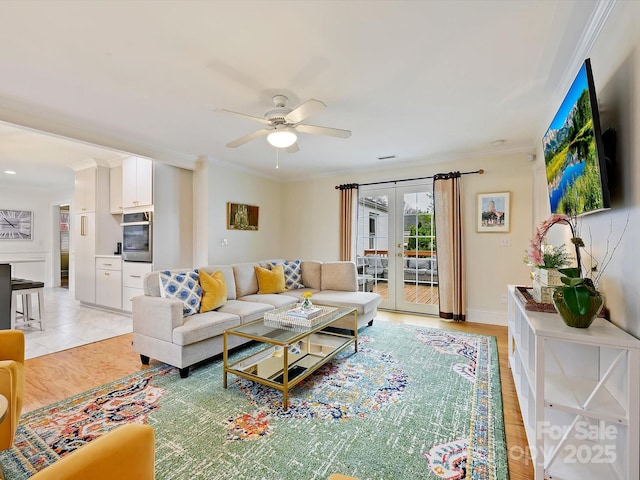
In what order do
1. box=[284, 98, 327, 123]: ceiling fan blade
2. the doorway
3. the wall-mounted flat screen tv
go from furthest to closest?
1. the doorway
2. box=[284, 98, 327, 123]: ceiling fan blade
3. the wall-mounted flat screen tv

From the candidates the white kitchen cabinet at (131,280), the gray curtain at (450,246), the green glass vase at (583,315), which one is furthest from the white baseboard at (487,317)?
the white kitchen cabinet at (131,280)

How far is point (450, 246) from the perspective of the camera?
14.3 ft

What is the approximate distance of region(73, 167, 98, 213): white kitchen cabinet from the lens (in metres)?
5.11

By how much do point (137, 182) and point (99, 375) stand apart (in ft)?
9.93

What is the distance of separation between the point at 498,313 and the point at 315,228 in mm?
3224

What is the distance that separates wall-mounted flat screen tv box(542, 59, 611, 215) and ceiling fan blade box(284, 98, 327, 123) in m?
1.48

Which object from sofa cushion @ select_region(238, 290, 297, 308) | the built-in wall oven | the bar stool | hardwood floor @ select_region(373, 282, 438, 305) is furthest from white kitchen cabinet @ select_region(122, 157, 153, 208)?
hardwood floor @ select_region(373, 282, 438, 305)

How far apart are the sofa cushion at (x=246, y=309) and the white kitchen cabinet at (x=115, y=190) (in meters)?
3.22

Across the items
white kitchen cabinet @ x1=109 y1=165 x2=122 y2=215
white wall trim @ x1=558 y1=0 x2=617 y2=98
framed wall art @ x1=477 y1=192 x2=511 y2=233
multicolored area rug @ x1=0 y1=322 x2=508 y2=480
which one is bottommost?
multicolored area rug @ x1=0 y1=322 x2=508 y2=480

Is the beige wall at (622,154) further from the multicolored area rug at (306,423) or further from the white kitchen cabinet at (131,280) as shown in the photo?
the white kitchen cabinet at (131,280)

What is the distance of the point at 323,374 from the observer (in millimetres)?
2598

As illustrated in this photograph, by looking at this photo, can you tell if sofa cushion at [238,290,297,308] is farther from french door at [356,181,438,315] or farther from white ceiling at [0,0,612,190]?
white ceiling at [0,0,612,190]

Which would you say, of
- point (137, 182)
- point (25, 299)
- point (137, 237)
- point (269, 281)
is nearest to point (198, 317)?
point (269, 281)

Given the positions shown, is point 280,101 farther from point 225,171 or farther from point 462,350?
point 462,350
